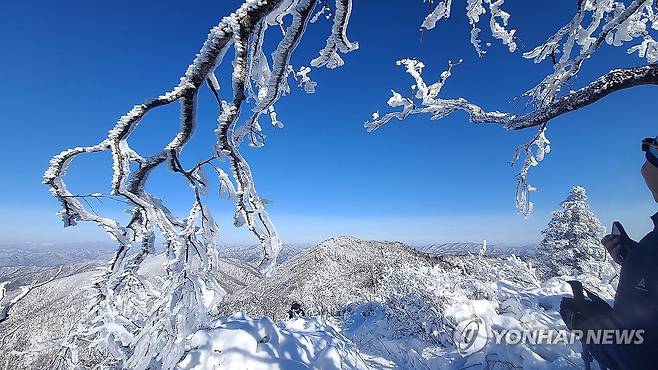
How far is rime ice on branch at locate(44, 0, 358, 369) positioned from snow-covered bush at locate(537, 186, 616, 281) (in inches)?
827

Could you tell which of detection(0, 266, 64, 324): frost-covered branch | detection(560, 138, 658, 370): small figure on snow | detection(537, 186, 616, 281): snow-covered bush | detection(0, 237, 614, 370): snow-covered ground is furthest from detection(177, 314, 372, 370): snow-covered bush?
detection(537, 186, 616, 281): snow-covered bush

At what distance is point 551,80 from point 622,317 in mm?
2494

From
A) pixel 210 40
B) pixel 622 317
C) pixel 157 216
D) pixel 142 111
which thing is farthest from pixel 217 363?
pixel 622 317

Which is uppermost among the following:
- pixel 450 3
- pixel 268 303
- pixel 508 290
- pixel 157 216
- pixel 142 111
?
pixel 450 3

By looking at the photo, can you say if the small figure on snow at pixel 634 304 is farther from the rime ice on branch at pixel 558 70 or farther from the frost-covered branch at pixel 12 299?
the frost-covered branch at pixel 12 299

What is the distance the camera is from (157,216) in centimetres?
188

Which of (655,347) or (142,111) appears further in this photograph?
(655,347)

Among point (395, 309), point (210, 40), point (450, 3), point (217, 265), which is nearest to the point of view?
point (210, 40)

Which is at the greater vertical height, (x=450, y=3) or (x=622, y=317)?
(x=450, y=3)

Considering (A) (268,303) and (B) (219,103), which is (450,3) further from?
(A) (268,303)

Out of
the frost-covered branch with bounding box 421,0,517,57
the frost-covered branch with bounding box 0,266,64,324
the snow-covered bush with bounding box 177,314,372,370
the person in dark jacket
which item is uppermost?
the frost-covered branch with bounding box 421,0,517,57

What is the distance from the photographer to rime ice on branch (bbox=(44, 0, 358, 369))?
1.16 m

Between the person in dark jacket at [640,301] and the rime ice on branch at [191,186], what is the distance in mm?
2885

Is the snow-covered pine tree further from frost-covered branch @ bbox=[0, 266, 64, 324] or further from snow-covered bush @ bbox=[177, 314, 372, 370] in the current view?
frost-covered branch @ bbox=[0, 266, 64, 324]
